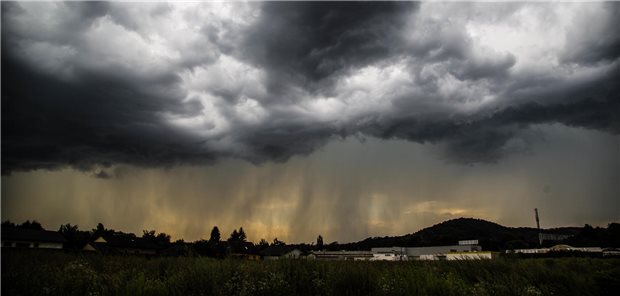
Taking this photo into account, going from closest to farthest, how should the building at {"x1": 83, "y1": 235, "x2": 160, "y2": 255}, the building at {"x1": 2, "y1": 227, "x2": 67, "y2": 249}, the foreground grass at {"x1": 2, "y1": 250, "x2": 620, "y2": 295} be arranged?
the foreground grass at {"x1": 2, "y1": 250, "x2": 620, "y2": 295} → the building at {"x1": 2, "y1": 227, "x2": 67, "y2": 249} → the building at {"x1": 83, "y1": 235, "x2": 160, "y2": 255}

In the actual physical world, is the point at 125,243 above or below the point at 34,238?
below

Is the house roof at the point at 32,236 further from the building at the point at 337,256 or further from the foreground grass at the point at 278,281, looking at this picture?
the foreground grass at the point at 278,281

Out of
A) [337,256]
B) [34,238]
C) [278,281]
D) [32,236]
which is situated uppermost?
[32,236]

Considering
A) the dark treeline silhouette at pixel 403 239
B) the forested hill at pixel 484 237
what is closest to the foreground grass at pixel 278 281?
the dark treeline silhouette at pixel 403 239

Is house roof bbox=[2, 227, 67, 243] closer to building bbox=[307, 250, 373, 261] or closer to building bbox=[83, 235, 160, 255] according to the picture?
building bbox=[83, 235, 160, 255]

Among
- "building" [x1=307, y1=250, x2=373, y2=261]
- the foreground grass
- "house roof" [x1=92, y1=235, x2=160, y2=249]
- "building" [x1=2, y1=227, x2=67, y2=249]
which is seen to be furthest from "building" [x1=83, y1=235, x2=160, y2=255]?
the foreground grass

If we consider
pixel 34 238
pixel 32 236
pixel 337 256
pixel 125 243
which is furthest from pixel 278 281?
pixel 125 243

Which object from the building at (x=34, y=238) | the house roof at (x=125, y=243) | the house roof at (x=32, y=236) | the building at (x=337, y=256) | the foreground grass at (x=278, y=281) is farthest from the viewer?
the house roof at (x=125, y=243)

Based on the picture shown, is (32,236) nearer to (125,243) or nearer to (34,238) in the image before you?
(34,238)

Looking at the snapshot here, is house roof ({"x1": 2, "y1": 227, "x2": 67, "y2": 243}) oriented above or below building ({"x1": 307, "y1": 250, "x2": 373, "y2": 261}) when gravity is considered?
above

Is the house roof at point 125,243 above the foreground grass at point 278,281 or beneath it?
above

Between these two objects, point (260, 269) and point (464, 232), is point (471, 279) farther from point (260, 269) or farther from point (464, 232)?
point (464, 232)

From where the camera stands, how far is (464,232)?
5896 inches

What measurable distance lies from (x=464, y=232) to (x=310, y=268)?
150006 mm
